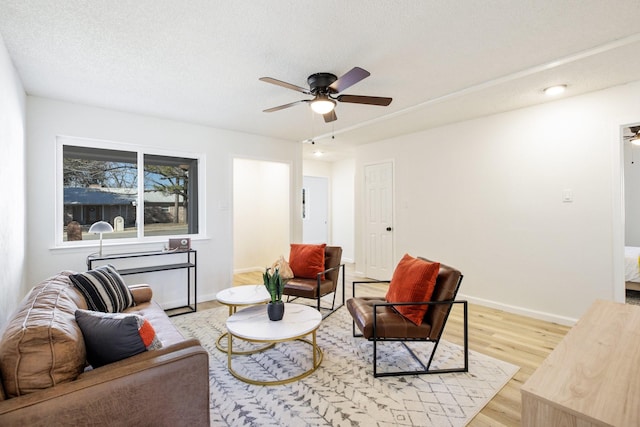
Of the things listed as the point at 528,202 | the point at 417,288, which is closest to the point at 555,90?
the point at 528,202

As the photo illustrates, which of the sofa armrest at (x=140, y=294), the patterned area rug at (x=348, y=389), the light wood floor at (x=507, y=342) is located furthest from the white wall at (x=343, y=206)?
the sofa armrest at (x=140, y=294)

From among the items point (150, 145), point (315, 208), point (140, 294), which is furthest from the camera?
point (315, 208)

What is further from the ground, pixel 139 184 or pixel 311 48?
pixel 311 48

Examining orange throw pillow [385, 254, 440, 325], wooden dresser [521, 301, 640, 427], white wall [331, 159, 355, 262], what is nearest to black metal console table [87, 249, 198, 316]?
orange throw pillow [385, 254, 440, 325]

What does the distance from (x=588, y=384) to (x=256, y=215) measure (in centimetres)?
577

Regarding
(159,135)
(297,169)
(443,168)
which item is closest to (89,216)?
(159,135)

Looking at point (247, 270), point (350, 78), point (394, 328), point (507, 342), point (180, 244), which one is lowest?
point (507, 342)

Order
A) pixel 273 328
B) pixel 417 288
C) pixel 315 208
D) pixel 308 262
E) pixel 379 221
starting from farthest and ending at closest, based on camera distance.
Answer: pixel 315 208 < pixel 379 221 < pixel 308 262 < pixel 417 288 < pixel 273 328

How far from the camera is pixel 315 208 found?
7336 millimetres

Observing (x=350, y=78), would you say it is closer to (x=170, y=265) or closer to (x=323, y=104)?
(x=323, y=104)

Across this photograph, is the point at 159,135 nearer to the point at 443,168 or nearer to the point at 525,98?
the point at 443,168

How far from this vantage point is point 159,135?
12.7 feet

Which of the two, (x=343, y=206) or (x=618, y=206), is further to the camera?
(x=343, y=206)

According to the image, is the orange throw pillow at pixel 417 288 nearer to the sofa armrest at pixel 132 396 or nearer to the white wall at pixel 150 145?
the sofa armrest at pixel 132 396
